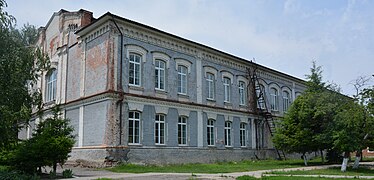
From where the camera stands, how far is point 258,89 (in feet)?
108

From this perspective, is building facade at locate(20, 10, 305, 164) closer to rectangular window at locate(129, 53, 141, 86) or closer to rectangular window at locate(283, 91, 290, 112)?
rectangular window at locate(129, 53, 141, 86)

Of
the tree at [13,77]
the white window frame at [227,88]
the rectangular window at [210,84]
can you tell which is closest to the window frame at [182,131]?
the rectangular window at [210,84]

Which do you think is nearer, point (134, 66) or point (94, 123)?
point (94, 123)

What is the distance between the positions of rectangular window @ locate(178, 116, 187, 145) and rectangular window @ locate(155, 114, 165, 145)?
1.50 metres

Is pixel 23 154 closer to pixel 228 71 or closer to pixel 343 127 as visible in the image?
pixel 343 127

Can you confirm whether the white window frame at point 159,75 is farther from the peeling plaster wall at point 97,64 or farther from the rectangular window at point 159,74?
the peeling plaster wall at point 97,64

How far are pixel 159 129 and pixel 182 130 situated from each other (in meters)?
2.15

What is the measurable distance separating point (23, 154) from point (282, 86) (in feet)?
88.1

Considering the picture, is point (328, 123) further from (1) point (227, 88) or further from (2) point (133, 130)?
(2) point (133, 130)

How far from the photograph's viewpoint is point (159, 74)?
24.0 metres

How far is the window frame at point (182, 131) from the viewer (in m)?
24.5

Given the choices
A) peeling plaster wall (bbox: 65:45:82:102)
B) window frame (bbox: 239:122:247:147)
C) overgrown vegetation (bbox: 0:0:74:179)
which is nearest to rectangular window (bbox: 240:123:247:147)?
window frame (bbox: 239:122:247:147)

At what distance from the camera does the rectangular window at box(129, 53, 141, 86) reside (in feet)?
73.4

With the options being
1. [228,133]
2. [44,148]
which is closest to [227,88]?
[228,133]
